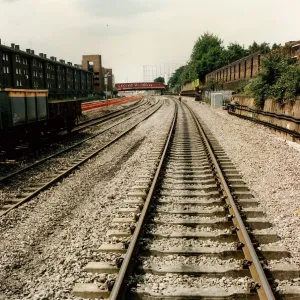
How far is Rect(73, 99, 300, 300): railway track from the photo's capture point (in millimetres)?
3875

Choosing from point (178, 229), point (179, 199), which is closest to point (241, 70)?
point (179, 199)

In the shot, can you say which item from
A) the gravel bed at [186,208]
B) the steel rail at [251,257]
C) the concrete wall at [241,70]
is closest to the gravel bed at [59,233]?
the gravel bed at [186,208]

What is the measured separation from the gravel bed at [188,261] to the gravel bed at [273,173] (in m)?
1.00

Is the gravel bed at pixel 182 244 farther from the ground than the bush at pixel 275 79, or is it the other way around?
the bush at pixel 275 79

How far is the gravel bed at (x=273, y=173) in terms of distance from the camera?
19.3 feet

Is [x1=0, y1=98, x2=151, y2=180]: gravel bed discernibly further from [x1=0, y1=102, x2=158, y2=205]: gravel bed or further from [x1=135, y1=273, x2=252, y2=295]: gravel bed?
[x1=135, y1=273, x2=252, y2=295]: gravel bed

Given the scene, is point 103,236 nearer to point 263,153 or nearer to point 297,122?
point 263,153

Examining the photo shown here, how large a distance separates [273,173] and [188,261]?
5.79 meters

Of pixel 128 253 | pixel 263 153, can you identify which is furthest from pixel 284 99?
pixel 128 253

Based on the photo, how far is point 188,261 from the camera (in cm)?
457

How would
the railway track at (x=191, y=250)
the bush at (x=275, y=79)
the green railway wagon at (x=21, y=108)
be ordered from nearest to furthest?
the railway track at (x=191, y=250) < the green railway wagon at (x=21, y=108) < the bush at (x=275, y=79)

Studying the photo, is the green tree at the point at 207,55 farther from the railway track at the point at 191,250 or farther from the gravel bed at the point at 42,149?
the railway track at the point at 191,250

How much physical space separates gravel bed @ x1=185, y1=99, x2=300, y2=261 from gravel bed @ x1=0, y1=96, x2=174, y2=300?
9.70 feet

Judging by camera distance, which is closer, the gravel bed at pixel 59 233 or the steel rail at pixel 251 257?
the steel rail at pixel 251 257
